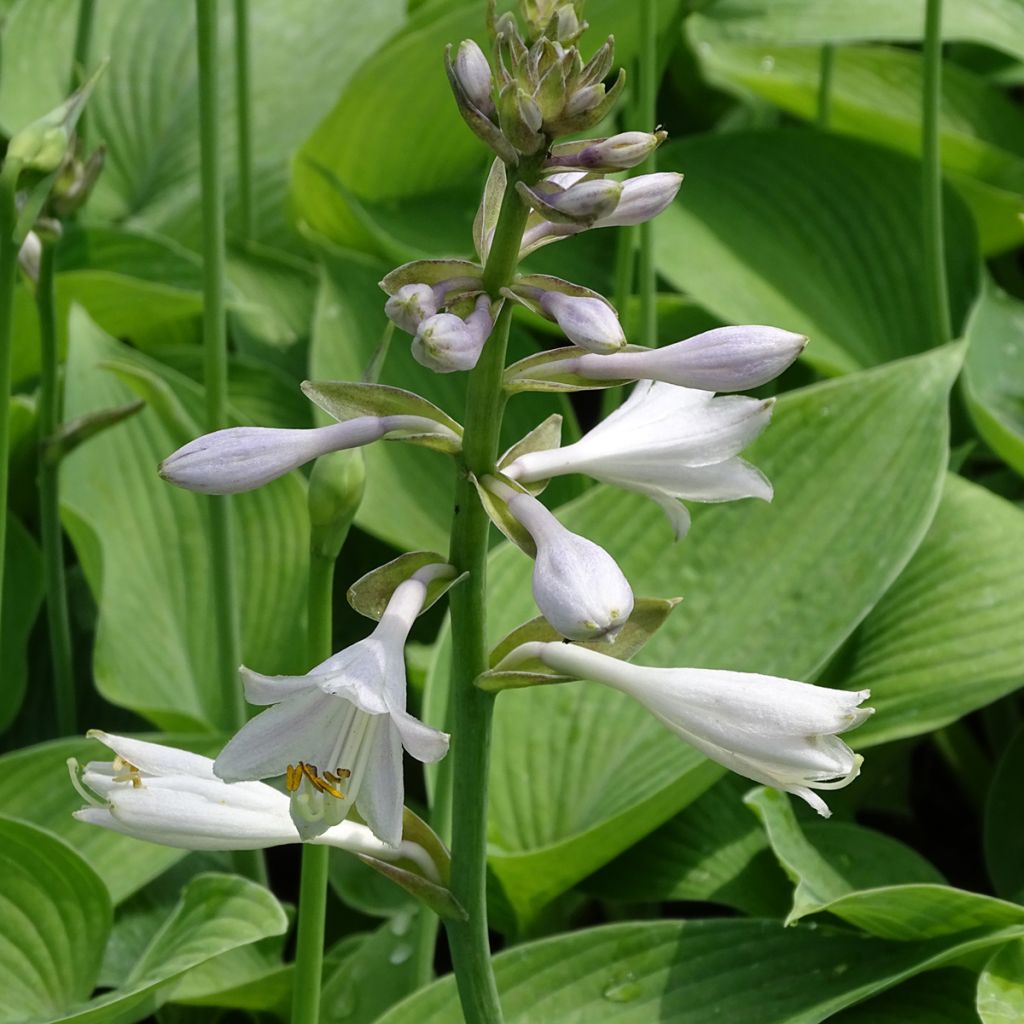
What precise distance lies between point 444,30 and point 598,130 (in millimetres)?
403

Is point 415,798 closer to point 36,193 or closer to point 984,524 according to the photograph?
point 984,524

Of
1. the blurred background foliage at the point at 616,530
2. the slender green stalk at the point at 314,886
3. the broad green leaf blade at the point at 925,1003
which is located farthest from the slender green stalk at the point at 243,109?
the broad green leaf blade at the point at 925,1003

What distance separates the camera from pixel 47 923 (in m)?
1.31

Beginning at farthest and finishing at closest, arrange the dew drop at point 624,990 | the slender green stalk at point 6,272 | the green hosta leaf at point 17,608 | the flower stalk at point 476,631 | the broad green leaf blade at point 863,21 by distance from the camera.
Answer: the broad green leaf blade at point 863,21, the green hosta leaf at point 17,608, the dew drop at point 624,990, the slender green stalk at point 6,272, the flower stalk at point 476,631

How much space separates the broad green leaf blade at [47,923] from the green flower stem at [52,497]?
41cm

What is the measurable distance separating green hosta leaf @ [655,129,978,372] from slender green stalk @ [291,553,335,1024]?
117 cm

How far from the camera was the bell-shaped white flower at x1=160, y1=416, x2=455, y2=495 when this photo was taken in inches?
30.6

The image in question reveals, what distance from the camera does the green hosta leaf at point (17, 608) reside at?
177 centimetres

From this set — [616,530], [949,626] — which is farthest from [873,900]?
[616,530]

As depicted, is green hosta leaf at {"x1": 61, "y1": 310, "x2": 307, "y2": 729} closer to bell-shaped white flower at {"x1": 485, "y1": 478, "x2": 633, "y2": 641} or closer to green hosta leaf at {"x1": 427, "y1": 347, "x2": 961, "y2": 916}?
green hosta leaf at {"x1": 427, "y1": 347, "x2": 961, "y2": 916}

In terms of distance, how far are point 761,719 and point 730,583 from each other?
754 mm

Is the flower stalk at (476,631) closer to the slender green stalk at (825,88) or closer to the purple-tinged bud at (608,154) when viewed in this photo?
the purple-tinged bud at (608,154)

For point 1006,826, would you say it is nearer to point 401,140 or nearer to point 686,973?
point 686,973

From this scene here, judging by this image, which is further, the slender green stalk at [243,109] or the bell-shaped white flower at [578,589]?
the slender green stalk at [243,109]
